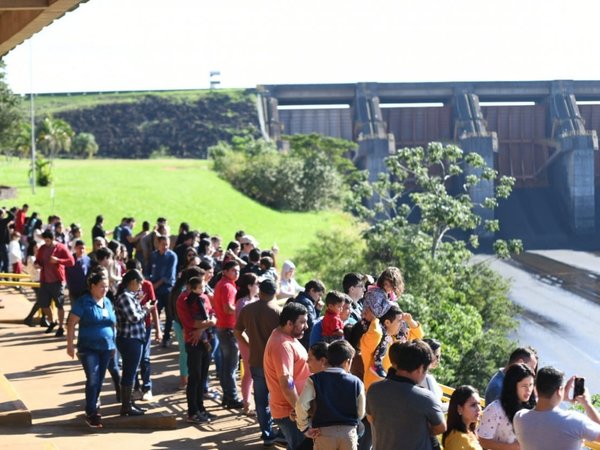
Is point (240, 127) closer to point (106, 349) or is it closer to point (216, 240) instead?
point (216, 240)

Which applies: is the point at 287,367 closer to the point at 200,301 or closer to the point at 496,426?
the point at 496,426

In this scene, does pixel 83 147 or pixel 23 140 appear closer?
pixel 23 140

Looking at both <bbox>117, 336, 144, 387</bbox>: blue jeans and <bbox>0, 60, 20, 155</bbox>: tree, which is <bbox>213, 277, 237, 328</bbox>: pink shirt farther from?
<bbox>0, 60, 20, 155</bbox>: tree

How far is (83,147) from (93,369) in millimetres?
60737

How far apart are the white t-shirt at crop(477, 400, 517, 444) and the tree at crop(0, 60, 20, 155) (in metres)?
35.9

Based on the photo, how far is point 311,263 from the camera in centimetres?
3509

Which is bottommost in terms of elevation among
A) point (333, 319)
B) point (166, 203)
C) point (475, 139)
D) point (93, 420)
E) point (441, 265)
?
point (441, 265)

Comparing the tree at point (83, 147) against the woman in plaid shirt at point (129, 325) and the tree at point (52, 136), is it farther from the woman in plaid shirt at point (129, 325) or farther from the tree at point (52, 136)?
the woman in plaid shirt at point (129, 325)

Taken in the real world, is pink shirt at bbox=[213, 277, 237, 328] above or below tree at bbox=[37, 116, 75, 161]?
below

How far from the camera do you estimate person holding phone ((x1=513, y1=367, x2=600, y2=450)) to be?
5.59m

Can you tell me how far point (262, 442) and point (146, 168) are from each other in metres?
45.4

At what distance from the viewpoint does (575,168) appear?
56.9m

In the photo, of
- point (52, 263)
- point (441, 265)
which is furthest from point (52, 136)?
point (52, 263)

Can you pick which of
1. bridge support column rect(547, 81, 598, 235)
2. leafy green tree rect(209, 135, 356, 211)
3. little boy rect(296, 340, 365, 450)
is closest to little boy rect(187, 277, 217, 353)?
little boy rect(296, 340, 365, 450)
